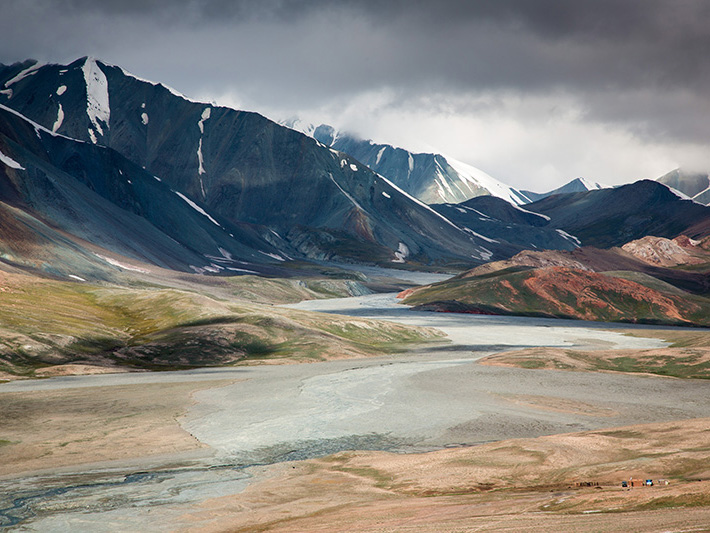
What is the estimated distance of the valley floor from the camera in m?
28.1

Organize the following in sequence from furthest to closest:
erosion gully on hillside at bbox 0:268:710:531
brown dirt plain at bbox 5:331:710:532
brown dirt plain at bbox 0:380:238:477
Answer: brown dirt plain at bbox 0:380:238:477, erosion gully on hillside at bbox 0:268:710:531, brown dirt plain at bbox 5:331:710:532

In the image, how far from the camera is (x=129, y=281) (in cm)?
19388

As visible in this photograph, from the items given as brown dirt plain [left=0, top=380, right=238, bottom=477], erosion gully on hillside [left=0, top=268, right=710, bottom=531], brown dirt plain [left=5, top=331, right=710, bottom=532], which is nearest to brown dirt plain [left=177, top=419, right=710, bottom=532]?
brown dirt plain [left=5, top=331, right=710, bottom=532]

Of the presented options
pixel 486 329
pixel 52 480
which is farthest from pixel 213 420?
pixel 486 329

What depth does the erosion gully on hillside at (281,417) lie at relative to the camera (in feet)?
117

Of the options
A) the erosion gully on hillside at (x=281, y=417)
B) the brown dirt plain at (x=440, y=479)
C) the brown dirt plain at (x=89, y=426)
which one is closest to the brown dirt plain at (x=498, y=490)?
→ the brown dirt plain at (x=440, y=479)

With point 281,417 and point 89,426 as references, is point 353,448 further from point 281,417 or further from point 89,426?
point 89,426

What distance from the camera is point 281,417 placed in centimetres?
5859

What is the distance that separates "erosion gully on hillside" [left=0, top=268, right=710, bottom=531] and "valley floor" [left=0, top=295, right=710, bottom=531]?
7.9 inches

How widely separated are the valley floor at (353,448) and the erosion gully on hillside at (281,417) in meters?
0.20

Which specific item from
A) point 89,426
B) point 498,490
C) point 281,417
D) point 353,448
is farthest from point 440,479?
point 89,426

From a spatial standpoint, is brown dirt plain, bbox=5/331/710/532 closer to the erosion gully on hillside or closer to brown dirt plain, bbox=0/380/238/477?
brown dirt plain, bbox=0/380/238/477

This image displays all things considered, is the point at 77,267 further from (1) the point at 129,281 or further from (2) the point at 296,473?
(2) the point at 296,473

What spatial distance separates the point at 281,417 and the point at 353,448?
1231cm
